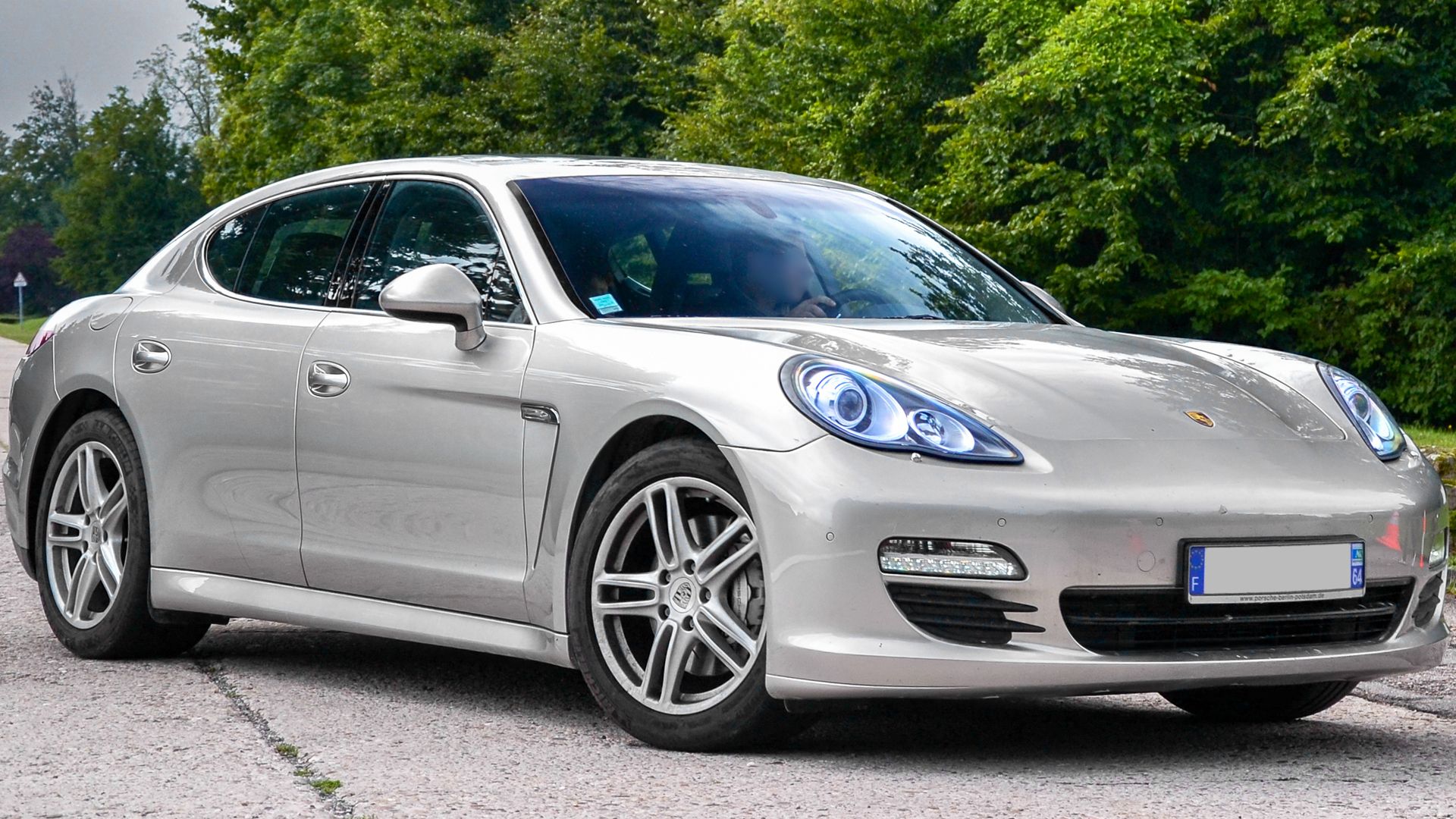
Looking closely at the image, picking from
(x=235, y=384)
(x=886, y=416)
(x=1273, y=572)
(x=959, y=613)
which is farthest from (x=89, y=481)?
(x=1273, y=572)

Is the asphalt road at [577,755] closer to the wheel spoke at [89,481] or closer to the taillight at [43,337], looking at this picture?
the wheel spoke at [89,481]

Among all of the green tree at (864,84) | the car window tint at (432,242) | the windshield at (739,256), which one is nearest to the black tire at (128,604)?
the car window tint at (432,242)

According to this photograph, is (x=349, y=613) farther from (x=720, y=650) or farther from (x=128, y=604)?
(x=720, y=650)

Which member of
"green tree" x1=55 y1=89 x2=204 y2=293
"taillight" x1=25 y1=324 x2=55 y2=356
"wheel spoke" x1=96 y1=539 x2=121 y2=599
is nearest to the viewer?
"wheel spoke" x1=96 y1=539 x2=121 y2=599

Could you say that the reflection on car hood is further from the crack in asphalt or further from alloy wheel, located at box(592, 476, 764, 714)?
the crack in asphalt

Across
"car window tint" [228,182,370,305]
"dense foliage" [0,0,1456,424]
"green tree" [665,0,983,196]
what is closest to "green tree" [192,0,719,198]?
"green tree" [665,0,983,196]

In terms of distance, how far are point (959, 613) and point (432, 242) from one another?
206cm

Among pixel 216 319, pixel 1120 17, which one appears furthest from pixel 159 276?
pixel 1120 17

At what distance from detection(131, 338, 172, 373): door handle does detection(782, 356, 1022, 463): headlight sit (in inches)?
95.7

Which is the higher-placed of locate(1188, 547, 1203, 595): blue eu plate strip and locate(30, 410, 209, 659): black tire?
locate(1188, 547, 1203, 595): blue eu plate strip

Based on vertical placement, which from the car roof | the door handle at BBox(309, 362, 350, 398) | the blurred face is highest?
the car roof

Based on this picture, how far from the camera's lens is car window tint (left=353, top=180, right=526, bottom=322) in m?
5.09

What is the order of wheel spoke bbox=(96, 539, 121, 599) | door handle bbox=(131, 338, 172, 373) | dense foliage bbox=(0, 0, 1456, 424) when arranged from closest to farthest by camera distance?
door handle bbox=(131, 338, 172, 373), wheel spoke bbox=(96, 539, 121, 599), dense foliage bbox=(0, 0, 1456, 424)

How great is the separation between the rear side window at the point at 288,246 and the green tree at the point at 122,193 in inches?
4224
